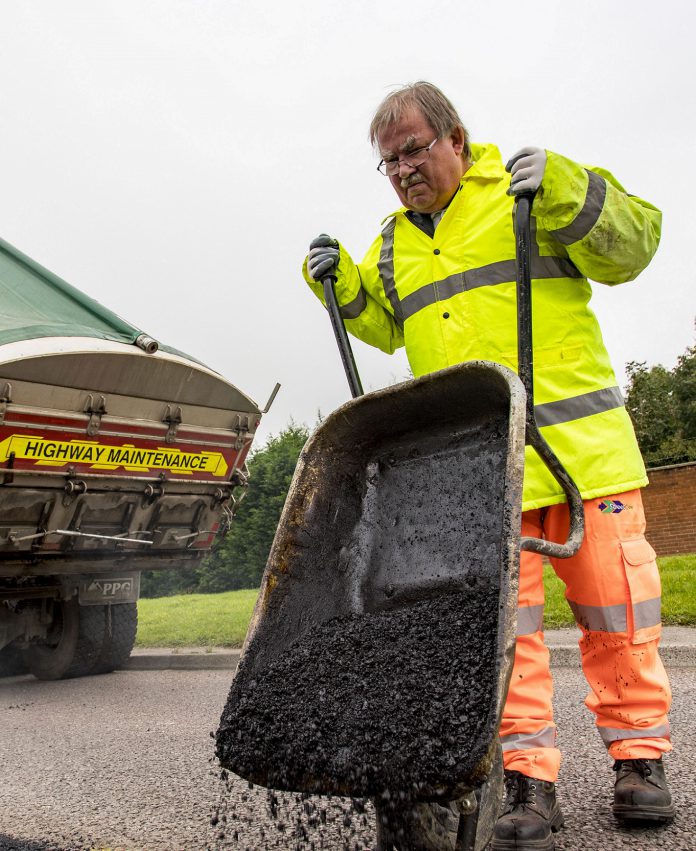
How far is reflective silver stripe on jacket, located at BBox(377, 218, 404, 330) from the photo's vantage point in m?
2.90

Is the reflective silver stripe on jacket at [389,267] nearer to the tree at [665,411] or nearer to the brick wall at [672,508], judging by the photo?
the brick wall at [672,508]

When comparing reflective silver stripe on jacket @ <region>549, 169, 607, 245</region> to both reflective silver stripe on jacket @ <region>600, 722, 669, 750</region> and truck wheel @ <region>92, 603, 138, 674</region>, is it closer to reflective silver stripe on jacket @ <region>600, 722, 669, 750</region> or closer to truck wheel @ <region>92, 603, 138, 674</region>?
reflective silver stripe on jacket @ <region>600, 722, 669, 750</region>

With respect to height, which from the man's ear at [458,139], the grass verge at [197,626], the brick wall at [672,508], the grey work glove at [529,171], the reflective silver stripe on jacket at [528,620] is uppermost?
the brick wall at [672,508]

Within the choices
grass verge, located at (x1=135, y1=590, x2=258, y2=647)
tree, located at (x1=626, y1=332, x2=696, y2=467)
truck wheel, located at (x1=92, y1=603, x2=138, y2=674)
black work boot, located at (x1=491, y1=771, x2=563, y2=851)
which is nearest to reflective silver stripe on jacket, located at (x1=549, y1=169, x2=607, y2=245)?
black work boot, located at (x1=491, y1=771, x2=563, y2=851)

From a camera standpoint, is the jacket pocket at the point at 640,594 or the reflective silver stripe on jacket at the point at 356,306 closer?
the jacket pocket at the point at 640,594

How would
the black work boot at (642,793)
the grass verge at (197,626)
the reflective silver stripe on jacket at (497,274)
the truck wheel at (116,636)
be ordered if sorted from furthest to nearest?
the grass verge at (197,626), the truck wheel at (116,636), the reflective silver stripe on jacket at (497,274), the black work boot at (642,793)

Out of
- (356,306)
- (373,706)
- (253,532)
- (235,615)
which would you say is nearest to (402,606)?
(373,706)

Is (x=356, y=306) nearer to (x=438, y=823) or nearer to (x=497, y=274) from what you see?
(x=497, y=274)

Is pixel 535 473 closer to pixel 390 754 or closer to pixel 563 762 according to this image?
pixel 390 754

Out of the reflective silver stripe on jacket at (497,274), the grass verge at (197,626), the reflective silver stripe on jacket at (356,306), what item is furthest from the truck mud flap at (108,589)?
the reflective silver stripe on jacket at (497,274)

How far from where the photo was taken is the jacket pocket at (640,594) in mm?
2357

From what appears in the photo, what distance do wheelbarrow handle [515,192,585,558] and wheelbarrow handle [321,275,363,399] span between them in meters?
0.69

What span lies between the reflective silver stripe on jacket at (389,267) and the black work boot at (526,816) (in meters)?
1.47

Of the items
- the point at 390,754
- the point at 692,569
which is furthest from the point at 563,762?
the point at 692,569
